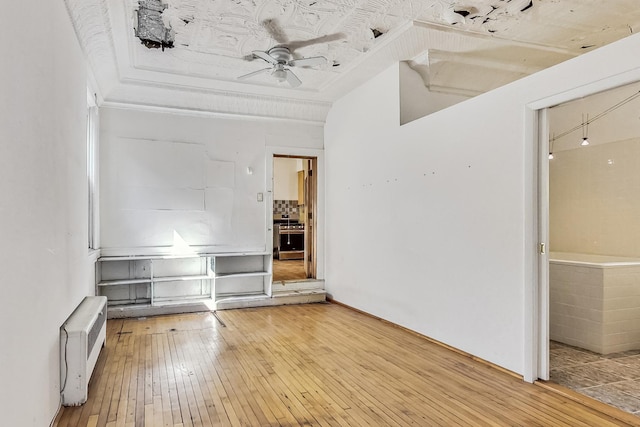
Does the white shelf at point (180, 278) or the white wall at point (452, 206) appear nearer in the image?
the white wall at point (452, 206)

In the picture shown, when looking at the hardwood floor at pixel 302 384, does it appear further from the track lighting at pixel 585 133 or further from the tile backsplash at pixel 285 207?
the tile backsplash at pixel 285 207

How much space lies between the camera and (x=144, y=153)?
18.3ft

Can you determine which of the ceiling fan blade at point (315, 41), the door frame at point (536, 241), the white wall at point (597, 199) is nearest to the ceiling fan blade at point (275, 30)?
the ceiling fan blade at point (315, 41)

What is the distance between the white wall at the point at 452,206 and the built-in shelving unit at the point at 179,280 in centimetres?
144

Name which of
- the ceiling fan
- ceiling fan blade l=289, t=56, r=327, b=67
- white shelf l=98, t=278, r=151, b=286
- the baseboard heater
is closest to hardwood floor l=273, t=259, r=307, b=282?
white shelf l=98, t=278, r=151, b=286

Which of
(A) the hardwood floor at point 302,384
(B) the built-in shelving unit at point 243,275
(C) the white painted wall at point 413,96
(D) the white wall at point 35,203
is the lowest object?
(A) the hardwood floor at point 302,384

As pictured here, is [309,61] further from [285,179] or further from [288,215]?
[288,215]

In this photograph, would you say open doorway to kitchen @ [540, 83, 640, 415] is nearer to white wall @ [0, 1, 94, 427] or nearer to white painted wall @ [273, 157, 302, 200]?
white wall @ [0, 1, 94, 427]

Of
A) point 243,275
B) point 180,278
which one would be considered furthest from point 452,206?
point 180,278

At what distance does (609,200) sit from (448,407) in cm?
349

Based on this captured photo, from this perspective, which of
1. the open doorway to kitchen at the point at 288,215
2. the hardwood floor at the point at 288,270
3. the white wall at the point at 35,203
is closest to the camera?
the white wall at the point at 35,203

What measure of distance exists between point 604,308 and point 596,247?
1420mm

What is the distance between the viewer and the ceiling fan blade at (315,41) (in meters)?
4.16

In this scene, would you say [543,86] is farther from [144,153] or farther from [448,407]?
[144,153]
